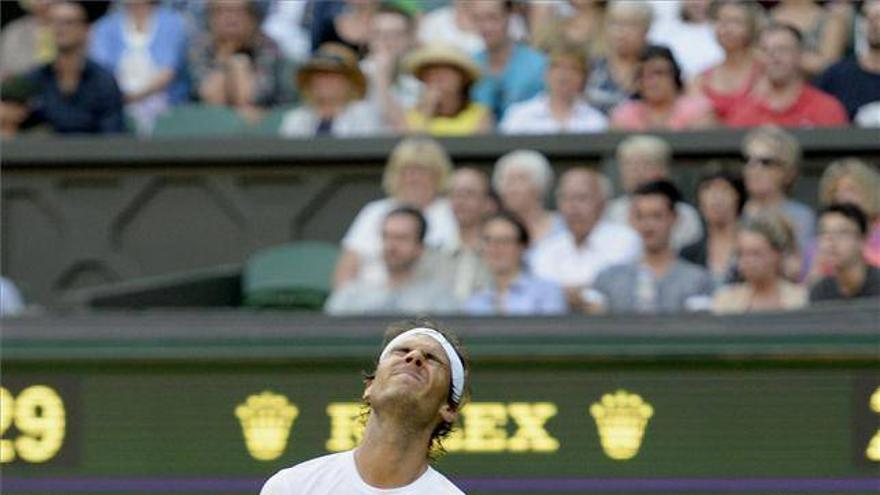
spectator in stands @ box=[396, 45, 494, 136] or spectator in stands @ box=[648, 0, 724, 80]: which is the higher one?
spectator in stands @ box=[648, 0, 724, 80]

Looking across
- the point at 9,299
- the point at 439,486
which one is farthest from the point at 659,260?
the point at 439,486

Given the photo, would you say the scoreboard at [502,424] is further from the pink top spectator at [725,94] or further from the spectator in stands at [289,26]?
the spectator in stands at [289,26]

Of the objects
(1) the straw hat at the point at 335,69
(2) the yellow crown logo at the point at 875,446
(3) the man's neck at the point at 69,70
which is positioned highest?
(3) the man's neck at the point at 69,70

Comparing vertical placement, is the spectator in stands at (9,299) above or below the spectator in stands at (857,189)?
below

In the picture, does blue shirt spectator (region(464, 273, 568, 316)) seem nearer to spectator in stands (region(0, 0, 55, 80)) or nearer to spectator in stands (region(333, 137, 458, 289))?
spectator in stands (region(333, 137, 458, 289))

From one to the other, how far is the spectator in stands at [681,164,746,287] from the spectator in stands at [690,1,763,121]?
950mm

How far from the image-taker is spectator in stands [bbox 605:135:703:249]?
919 centimetres

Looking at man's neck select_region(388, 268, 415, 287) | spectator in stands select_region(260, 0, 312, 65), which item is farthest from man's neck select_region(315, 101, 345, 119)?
man's neck select_region(388, 268, 415, 287)

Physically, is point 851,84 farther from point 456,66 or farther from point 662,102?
point 456,66

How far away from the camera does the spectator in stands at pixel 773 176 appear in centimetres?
903

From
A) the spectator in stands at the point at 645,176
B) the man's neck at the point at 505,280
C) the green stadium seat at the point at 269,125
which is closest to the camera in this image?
the man's neck at the point at 505,280

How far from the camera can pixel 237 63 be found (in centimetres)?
1095

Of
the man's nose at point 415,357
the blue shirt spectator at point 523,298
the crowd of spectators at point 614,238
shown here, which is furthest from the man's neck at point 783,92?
the man's nose at point 415,357

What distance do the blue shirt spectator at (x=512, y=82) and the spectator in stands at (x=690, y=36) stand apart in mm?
529
